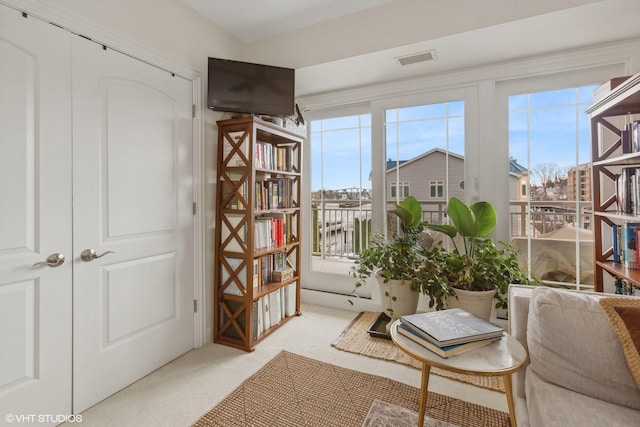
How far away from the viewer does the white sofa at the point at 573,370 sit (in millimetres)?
1007

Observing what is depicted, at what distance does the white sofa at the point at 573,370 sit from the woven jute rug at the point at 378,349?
689 mm

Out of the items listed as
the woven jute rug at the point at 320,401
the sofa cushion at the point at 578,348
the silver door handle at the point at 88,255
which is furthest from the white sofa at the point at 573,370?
the silver door handle at the point at 88,255

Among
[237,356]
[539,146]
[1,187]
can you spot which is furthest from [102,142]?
[539,146]

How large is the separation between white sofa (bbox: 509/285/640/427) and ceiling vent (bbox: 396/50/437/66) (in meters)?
1.88

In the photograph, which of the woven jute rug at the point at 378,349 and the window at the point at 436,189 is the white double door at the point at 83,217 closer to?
the woven jute rug at the point at 378,349

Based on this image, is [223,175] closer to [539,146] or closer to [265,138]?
[265,138]

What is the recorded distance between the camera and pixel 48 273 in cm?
151

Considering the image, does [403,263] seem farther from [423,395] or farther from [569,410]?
[569,410]

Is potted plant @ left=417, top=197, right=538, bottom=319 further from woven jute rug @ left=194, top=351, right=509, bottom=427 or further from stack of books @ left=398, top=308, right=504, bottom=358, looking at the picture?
stack of books @ left=398, top=308, right=504, bottom=358

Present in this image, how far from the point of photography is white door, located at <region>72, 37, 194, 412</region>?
164cm

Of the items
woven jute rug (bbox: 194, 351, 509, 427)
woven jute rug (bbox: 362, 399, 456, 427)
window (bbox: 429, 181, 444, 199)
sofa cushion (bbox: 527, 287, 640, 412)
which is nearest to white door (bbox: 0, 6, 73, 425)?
woven jute rug (bbox: 194, 351, 509, 427)

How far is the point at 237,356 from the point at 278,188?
134 cm

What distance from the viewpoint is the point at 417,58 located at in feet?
7.93

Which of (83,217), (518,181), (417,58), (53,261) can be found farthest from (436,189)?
(53,261)
